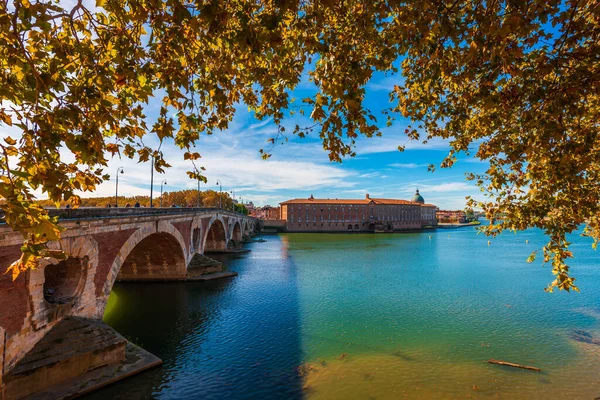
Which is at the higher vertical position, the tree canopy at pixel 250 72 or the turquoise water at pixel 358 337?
the tree canopy at pixel 250 72

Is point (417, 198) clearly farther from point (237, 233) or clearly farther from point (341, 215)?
point (237, 233)

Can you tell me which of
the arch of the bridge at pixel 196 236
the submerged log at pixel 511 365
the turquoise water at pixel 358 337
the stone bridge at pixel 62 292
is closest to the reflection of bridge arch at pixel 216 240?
the arch of the bridge at pixel 196 236

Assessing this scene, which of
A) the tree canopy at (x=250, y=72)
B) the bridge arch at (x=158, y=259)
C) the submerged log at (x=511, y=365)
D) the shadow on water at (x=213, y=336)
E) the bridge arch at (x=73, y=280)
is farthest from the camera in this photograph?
the bridge arch at (x=158, y=259)

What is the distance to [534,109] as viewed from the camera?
546 centimetres

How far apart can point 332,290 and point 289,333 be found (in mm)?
9822

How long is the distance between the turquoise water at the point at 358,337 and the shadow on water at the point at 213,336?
6cm

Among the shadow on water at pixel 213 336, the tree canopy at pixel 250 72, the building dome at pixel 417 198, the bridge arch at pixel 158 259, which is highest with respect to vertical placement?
the building dome at pixel 417 198

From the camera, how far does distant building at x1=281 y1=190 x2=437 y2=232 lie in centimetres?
10538

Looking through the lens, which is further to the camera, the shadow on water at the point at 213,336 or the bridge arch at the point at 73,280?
the bridge arch at the point at 73,280

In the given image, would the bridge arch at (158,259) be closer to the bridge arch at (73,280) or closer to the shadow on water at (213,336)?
the shadow on water at (213,336)

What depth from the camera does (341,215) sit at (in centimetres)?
10825

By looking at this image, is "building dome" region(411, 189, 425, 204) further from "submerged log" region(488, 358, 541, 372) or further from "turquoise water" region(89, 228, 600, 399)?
"submerged log" region(488, 358, 541, 372)

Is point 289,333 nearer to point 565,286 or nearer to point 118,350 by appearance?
point 118,350

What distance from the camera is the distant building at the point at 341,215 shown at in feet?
346
